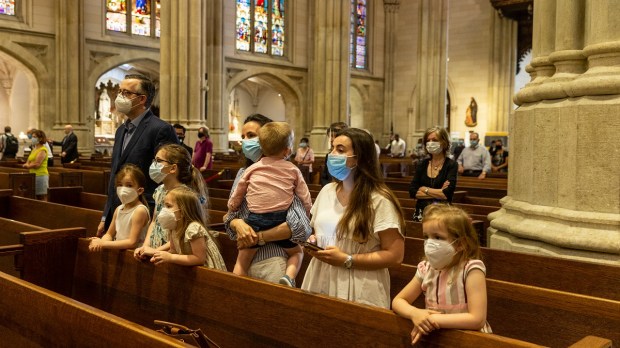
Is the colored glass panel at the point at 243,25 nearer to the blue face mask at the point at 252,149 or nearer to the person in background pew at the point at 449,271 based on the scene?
the blue face mask at the point at 252,149

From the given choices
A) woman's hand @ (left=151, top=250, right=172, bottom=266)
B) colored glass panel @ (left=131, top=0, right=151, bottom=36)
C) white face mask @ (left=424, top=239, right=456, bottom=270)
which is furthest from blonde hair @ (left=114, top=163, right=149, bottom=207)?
colored glass panel @ (left=131, top=0, right=151, bottom=36)

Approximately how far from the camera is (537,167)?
386cm

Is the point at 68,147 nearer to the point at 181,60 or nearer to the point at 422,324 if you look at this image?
the point at 181,60

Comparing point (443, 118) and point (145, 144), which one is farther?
point (443, 118)

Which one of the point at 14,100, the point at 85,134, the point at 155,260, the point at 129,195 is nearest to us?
the point at 155,260

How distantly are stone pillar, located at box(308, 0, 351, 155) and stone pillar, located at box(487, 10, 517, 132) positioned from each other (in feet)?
26.0

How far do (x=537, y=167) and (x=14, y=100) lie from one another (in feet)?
71.5

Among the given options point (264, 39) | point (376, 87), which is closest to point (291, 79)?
point (264, 39)

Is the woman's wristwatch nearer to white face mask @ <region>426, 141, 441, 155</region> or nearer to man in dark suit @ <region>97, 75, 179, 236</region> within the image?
man in dark suit @ <region>97, 75, 179, 236</region>

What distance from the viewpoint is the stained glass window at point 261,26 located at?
73.3 feet

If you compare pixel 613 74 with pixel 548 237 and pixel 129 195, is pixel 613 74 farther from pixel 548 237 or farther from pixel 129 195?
pixel 129 195

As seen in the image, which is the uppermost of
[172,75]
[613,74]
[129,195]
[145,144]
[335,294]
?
[172,75]

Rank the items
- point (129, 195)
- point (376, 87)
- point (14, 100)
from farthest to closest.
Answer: point (376, 87) → point (14, 100) → point (129, 195)

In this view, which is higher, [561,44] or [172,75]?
[172,75]
